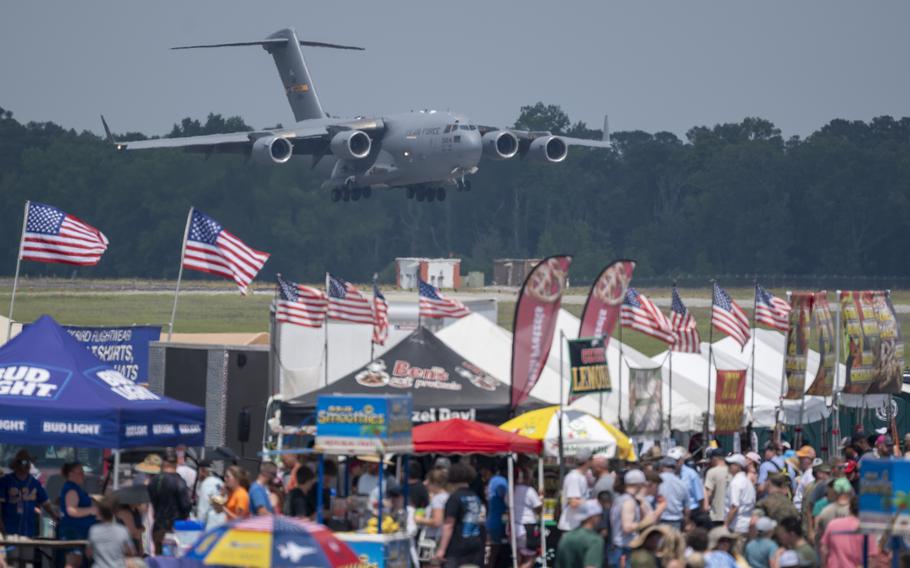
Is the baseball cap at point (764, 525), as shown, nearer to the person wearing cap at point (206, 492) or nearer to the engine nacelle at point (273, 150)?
the person wearing cap at point (206, 492)

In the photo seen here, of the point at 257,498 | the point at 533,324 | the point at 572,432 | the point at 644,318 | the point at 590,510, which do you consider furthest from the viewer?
the point at 644,318

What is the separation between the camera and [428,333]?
17.3 meters

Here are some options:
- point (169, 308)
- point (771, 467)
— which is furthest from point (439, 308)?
point (169, 308)

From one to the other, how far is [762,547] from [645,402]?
7636mm

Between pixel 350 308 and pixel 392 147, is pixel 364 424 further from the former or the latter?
pixel 392 147

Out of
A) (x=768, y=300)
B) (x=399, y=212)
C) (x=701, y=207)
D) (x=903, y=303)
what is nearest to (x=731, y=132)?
(x=701, y=207)

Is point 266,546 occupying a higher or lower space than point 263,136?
lower

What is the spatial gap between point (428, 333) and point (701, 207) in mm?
93610

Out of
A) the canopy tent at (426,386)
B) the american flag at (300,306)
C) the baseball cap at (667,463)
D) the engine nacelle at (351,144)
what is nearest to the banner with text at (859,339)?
the canopy tent at (426,386)

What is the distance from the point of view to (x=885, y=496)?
8.83m

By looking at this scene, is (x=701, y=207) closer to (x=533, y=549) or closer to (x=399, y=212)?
(x=399, y=212)

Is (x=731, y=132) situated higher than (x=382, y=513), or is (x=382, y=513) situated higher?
(x=731, y=132)

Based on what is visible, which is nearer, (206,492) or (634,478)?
(634,478)

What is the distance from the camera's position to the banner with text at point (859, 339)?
21.3 meters
